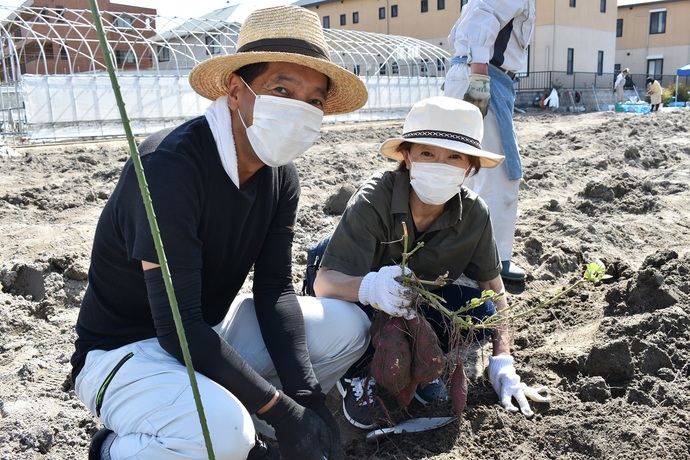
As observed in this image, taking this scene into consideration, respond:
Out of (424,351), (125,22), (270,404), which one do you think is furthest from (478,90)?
(125,22)

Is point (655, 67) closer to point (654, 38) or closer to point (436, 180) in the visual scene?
point (654, 38)

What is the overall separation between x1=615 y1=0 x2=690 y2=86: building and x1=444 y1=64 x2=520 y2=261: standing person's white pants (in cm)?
3609

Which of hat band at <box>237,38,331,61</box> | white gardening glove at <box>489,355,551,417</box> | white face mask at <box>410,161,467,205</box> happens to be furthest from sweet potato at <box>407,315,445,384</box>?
hat band at <box>237,38,331,61</box>

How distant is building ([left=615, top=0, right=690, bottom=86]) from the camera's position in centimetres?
3619

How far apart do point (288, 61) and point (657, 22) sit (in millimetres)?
42126

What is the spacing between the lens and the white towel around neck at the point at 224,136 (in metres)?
1.90

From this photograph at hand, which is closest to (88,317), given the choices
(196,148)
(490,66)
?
(196,148)

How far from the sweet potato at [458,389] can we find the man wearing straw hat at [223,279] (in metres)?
0.46

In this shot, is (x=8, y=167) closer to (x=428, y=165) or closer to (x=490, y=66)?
(x=490, y=66)

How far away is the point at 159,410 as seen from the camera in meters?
1.75

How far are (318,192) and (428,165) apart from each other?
4.08 m

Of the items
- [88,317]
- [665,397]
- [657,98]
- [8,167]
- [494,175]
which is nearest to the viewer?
[88,317]

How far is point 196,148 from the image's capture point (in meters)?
1.86

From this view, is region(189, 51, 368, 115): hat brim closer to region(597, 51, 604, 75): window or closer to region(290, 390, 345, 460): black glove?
region(290, 390, 345, 460): black glove
